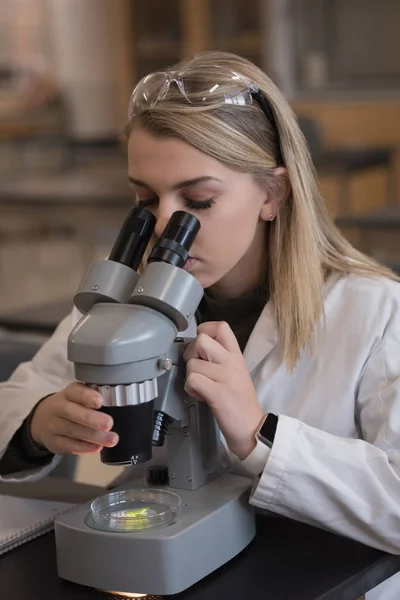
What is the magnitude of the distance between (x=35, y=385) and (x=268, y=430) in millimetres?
467

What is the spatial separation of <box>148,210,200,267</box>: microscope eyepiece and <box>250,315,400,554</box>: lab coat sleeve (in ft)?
0.76

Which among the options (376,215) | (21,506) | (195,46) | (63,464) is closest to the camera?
(21,506)

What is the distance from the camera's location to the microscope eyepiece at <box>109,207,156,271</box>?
1.12 metres

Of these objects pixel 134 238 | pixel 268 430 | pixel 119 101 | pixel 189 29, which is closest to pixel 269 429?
pixel 268 430

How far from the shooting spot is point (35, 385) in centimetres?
147

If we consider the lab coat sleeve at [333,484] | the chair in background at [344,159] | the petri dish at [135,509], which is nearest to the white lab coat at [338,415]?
the lab coat sleeve at [333,484]

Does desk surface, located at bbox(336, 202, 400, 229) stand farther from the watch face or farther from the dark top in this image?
the watch face

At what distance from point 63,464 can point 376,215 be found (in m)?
2.21

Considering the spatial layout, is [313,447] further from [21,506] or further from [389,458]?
[21,506]

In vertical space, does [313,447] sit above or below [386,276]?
below

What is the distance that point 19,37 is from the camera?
26.4 ft

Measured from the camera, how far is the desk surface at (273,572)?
3.39ft

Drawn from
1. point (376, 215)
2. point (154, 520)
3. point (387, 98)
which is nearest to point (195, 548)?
point (154, 520)

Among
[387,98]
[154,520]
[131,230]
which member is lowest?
[387,98]
